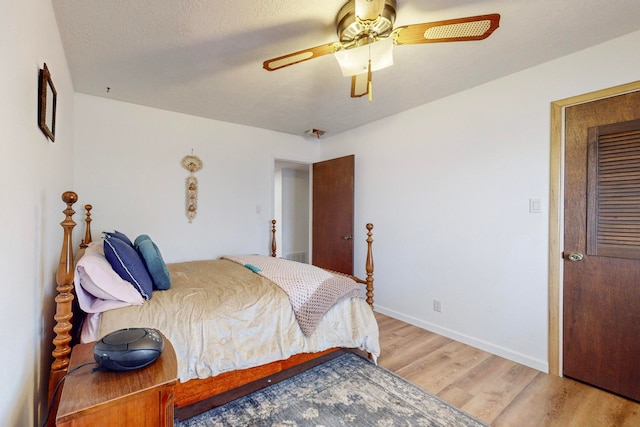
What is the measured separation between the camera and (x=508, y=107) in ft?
8.01

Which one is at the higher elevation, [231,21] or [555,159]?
[231,21]

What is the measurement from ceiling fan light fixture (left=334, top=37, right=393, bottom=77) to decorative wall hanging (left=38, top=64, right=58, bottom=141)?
150cm

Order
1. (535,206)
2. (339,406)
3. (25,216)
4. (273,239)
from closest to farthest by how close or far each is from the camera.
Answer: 1. (25,216)
2. (339,406)
3. (535,206)
4. (273,239)

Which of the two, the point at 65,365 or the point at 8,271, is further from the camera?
the point at 65,365

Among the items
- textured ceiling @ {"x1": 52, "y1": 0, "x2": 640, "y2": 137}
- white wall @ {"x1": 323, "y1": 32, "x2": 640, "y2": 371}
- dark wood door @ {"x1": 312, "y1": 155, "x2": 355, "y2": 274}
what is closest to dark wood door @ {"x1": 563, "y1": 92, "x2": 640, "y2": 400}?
white wall @ {"x1": 323, "y1": 32, "x2": 640, "y2": 371}

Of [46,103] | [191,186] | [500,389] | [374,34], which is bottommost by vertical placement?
[500,389]

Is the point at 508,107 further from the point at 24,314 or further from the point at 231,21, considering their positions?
the point at 24,314

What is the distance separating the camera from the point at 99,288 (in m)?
1.54

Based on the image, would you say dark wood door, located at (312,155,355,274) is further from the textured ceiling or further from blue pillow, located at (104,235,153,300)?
blue pillow, located at (104,235,153,300)

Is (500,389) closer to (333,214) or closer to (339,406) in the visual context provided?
(339,406)

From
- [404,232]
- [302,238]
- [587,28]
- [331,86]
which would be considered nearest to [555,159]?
[587,28]

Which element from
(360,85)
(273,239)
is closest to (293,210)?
(273,239)

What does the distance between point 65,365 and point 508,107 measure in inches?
133

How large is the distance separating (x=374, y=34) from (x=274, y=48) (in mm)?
747
